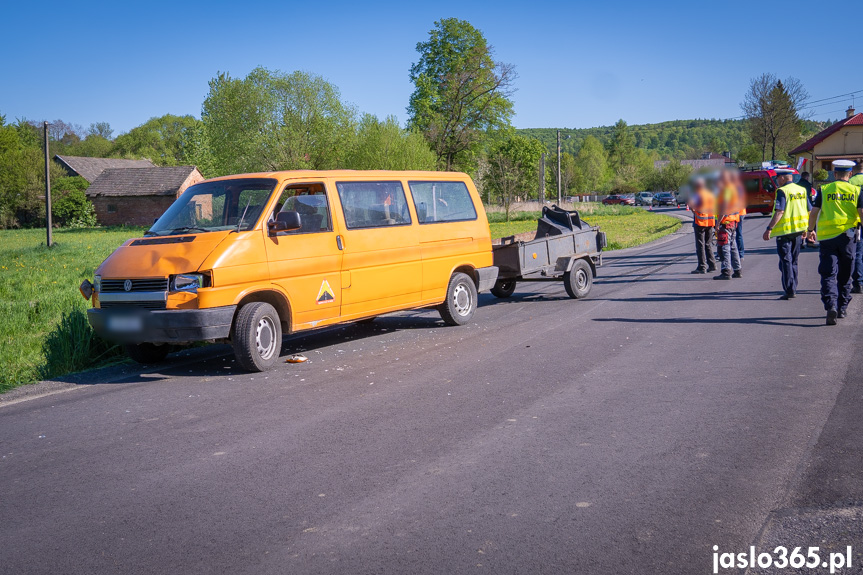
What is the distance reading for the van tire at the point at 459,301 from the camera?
10469 mm

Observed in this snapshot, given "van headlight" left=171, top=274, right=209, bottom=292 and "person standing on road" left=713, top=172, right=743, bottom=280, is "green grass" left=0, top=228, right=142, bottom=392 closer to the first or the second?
"van headlight" left=171, top=274, right=209, bottom=292

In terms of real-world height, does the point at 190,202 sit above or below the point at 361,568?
above

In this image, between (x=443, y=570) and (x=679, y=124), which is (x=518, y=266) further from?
(x=679, y=124)

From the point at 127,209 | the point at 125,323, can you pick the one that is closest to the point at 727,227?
the point at 125,323

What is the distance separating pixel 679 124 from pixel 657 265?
330 ft

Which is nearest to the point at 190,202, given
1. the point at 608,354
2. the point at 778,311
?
the point at 608,354

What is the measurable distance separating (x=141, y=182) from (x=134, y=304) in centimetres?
6474

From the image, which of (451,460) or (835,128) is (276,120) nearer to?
(835,128)

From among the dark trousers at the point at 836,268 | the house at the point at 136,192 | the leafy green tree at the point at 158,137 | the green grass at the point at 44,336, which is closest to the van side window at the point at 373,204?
the green grass at the point at 44,336

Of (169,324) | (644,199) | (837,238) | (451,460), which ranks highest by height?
(644,199)

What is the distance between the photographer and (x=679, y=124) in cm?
11112

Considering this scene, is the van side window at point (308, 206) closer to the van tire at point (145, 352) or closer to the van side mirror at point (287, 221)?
the van side mirror at point (287, 221)

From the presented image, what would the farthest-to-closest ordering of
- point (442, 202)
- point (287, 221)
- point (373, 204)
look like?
point (442, 202) → point (373, 204) → point (287, 221)

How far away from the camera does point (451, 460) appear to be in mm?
4914
